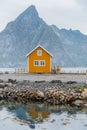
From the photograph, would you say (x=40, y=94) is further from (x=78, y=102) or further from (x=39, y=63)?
(x=39, y=63)

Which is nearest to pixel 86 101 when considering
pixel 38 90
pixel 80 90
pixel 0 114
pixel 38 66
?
pixel 80 90

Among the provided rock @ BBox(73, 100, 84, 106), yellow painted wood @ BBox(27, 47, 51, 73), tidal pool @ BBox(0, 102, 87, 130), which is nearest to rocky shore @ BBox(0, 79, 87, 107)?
rock @ BBox(73, 100, 84, 106)

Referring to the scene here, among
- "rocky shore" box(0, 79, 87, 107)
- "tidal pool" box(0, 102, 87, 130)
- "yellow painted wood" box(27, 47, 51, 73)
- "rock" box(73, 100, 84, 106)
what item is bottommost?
"tidal pool" box(0, 102, 87, 130)

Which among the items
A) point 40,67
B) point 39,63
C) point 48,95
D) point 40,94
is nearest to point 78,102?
point 48,95

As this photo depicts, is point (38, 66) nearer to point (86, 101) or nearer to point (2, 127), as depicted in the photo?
point (86, 101)

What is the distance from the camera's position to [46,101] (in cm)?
4522

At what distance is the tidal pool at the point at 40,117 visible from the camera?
32688 mm

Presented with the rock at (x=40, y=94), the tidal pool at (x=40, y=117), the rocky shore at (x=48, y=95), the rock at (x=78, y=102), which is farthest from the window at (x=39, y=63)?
the rock at (x=78, y=102)

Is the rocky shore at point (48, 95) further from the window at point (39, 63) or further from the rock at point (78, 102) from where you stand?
the window at point (39, 63)

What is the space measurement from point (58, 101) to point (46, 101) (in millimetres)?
1396

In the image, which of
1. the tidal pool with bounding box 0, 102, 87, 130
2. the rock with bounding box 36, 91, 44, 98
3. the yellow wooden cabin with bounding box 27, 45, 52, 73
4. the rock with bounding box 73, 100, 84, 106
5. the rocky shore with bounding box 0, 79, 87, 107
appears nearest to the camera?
the tidal pool with bounding box 0, 102, 87, 130

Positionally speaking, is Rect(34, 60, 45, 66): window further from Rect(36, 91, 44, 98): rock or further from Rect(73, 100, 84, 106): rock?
Rect(73, 100, 84, 106): rock

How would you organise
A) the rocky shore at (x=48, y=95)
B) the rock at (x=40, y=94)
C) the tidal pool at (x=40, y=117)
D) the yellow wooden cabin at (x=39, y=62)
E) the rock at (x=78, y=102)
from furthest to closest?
the yellow wooden cabin at (x=39, y=62) < the rock at (x=40, y=94) < the rocky shore at (x=48, y=95) < the rock at (x=78, y=102) < the tidal pool at (x=40, y=117)

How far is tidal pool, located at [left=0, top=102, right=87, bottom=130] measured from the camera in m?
32.7
